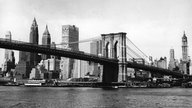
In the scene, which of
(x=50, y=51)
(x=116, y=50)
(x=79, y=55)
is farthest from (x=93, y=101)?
(x=116, y=50)

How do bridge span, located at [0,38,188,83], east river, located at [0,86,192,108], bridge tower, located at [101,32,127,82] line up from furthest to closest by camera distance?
bridge tower, located at [101,32,127,82] < bridge span, located at [0,38,188,83] < east river, located at [0,86,192,108]

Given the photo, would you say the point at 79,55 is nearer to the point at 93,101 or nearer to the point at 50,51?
the point at 50,51

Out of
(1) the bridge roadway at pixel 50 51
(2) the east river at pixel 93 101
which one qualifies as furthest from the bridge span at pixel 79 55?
(2) the east river at pixel 93 101

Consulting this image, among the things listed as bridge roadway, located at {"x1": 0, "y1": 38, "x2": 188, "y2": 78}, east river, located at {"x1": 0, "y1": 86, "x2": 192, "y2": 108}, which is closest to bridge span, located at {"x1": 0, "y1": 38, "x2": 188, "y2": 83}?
bridge roadway, located at {"x1": 0, "y1": 38, "x2": 188, "y2": 78}

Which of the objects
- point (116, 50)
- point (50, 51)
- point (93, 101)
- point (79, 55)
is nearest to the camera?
point (93, 101)

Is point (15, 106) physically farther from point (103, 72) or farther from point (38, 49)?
point (103, 72)

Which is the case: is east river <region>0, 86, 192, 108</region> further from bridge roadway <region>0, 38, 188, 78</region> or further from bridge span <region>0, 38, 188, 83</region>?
bridge span <region>0, 38, 188, 83</region>

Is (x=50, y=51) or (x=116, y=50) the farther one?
(x=116, y=50)

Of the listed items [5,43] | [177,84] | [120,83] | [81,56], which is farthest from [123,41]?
[177,84]
